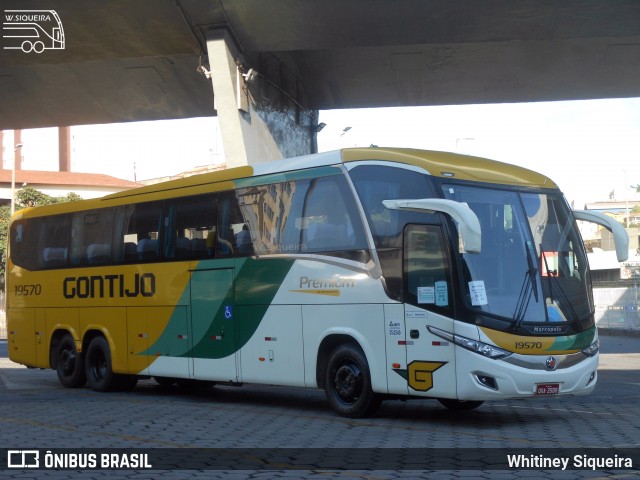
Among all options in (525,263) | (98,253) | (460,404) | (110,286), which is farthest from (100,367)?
(525,263)

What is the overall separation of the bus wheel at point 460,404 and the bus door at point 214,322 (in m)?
3.15

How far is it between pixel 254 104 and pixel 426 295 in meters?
9.23

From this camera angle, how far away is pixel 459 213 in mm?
11398

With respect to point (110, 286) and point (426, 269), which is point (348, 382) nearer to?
point (426, 269)

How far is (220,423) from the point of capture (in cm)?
1247

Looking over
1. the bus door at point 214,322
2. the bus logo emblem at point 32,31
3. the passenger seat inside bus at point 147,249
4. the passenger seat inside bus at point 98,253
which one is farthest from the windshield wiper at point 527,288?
the bus logo emblem at point 32,31

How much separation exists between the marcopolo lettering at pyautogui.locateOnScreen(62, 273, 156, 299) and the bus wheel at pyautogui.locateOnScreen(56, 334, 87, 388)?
90 cm

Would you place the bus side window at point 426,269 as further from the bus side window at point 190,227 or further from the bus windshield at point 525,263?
the bus side window at point 190,227

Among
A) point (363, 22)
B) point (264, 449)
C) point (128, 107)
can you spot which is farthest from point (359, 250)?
point (128, 107)

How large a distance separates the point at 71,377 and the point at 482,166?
9.42 metres

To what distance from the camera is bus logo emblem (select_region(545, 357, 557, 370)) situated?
1180cm

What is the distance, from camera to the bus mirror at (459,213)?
11117 millimetres

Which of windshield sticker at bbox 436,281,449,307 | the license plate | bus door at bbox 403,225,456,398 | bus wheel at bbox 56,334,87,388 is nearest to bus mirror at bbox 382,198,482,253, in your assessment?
bus door at bbox 403,225,456,398

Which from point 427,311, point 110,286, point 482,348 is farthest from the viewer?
point 110,286
